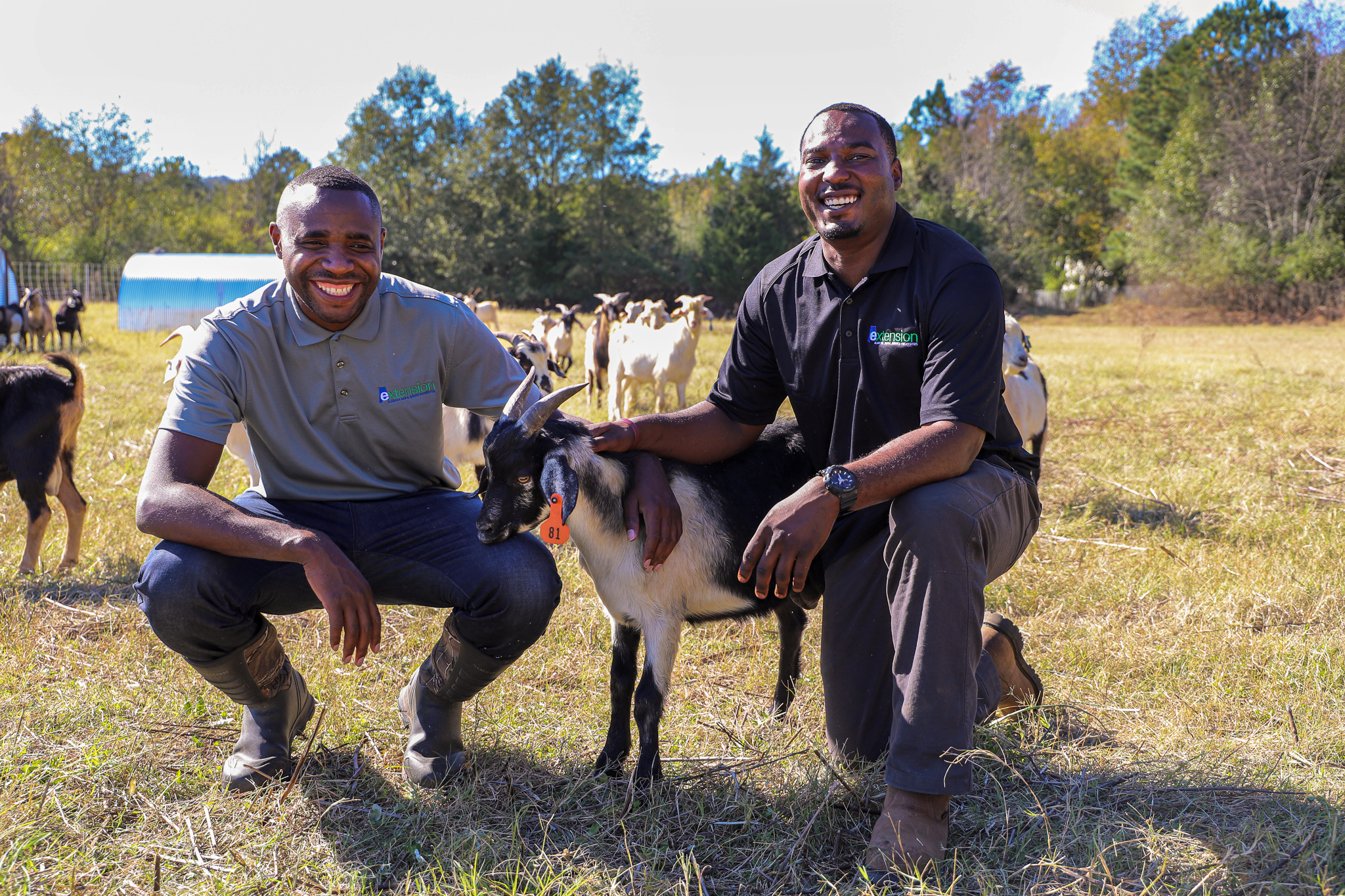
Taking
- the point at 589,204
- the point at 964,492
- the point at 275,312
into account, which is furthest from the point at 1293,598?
the point at 589,204

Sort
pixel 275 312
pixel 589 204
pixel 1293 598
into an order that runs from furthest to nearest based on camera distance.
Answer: pixel 589 204, pixel 1293 598, pixel 275 312

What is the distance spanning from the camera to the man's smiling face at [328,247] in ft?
9.90

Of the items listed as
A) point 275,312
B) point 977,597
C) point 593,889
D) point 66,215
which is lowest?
point 593,889

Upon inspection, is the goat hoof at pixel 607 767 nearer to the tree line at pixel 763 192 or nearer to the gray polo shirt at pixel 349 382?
the gray polo shirt at pixel 349 382

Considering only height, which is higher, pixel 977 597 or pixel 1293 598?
pixel 977 597

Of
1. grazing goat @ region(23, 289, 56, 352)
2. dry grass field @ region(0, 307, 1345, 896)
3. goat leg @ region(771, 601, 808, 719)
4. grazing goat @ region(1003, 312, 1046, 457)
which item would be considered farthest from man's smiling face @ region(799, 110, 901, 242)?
grazing goat @ region(23, 289, 56, 352)

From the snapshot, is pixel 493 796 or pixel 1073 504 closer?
pixel 493 796

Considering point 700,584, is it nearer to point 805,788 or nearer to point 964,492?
point 805,788

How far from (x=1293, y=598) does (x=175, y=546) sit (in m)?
4.98

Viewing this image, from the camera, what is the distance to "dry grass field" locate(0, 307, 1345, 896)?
2.57 meters

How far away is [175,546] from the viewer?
2.86 m

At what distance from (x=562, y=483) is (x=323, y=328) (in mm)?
1010

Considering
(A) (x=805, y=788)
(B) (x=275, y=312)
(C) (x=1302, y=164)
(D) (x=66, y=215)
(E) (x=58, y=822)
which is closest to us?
(E) (x=58, y=822)

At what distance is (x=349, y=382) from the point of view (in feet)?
10.5
